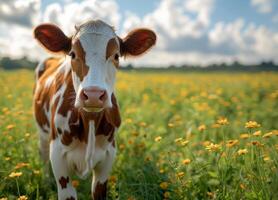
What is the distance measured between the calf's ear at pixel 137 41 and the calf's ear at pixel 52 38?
556 millimetres

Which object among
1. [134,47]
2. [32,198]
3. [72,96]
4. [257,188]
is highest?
[134,47]

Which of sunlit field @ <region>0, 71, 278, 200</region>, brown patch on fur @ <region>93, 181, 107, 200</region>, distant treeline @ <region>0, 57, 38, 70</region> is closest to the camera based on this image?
sunlit field @ <region>0, 71, 278, 200</region>

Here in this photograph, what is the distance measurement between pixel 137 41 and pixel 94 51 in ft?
2.72

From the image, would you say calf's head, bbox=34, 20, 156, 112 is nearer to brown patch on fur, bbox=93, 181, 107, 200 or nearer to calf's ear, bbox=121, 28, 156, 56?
calf's ear, bbox=121, 28, 156, 56

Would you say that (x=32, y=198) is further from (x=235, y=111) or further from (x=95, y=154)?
(x=235, y=111)

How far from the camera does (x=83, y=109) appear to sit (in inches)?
130

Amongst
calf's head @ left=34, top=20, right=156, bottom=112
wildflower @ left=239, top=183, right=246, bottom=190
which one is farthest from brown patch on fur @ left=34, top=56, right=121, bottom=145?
wildflower @ left=239, top=183, right=246, bottom=190

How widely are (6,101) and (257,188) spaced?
6396 mm

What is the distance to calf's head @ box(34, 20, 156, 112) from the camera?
292cm

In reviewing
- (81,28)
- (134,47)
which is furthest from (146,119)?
(81,28)

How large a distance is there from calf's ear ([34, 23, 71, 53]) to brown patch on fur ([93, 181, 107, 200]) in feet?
4.46

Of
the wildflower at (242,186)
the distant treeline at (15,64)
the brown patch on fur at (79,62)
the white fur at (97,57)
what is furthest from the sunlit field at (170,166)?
the distant treeline at (15,64)

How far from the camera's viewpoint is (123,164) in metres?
4.78

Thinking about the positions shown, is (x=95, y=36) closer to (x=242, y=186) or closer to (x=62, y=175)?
(x=62, y=175)
